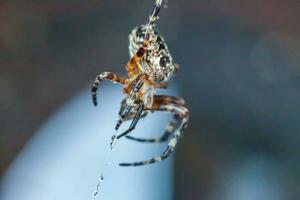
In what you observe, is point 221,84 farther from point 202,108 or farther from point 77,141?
point 77,141

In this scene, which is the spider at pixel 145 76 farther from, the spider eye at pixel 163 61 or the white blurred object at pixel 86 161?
the white blurred object at pixel 86 161

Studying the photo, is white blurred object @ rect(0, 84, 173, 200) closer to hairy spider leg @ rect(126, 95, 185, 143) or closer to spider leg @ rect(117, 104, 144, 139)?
hairy spider leg @ rect(126, 95, 185, 143)

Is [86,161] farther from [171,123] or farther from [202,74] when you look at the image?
[202,74]

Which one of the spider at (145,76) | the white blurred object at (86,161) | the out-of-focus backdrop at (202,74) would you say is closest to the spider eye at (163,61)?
the spider at (145,76)

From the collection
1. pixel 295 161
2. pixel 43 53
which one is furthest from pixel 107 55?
pixel 295 161

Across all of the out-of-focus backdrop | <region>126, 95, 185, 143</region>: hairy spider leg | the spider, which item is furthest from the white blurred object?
the spider
